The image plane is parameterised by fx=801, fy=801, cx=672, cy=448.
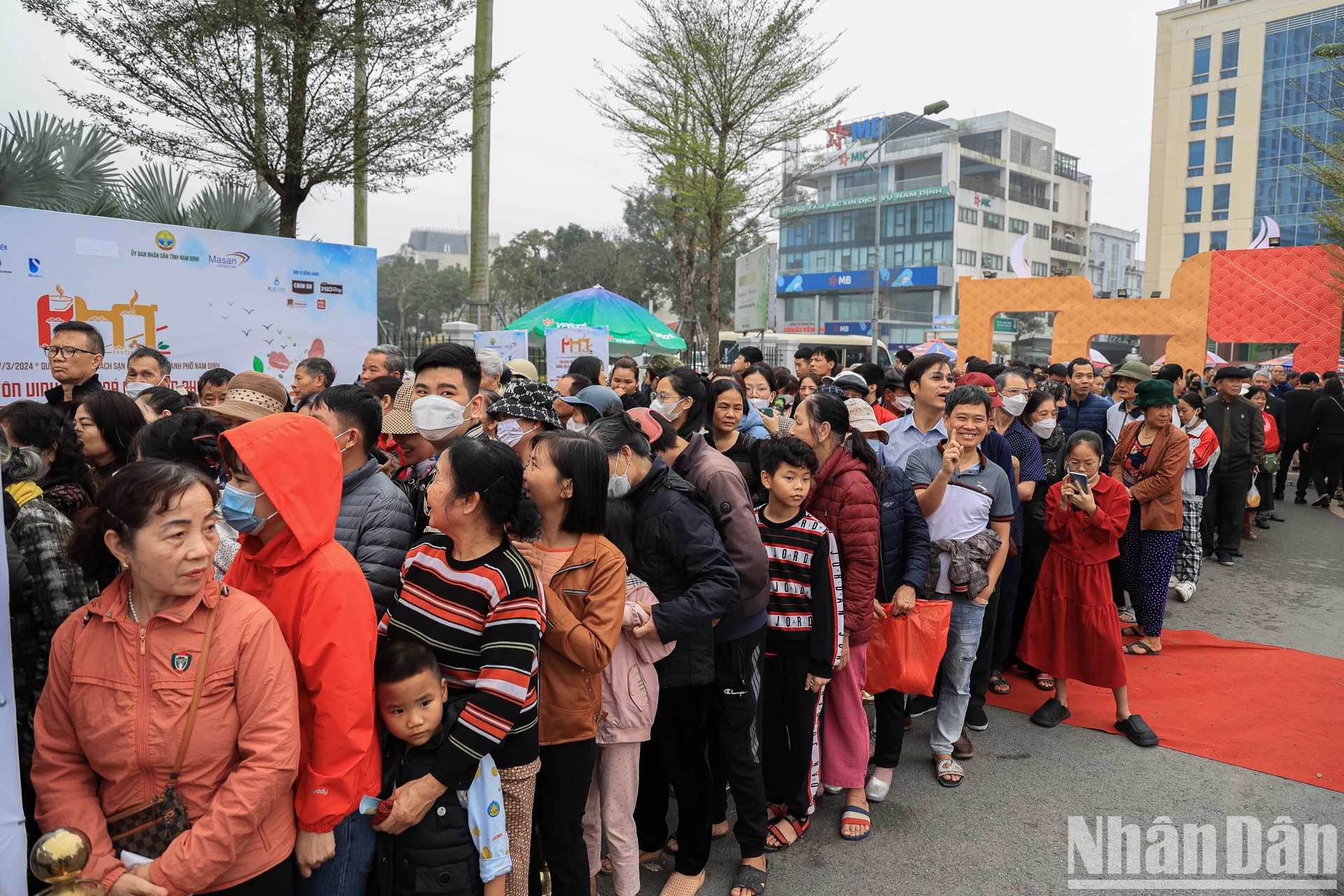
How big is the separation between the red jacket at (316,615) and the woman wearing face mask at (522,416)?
1249 mm

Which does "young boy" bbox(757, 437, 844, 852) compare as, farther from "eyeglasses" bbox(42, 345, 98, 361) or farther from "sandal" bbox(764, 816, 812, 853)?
"eyeglasses" bbox(42, 345, 98, 361)

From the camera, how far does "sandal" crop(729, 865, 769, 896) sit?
318 centimetres

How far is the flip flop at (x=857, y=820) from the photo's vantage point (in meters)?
3.65

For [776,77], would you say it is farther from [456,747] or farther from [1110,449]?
[456,747]

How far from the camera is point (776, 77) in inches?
553

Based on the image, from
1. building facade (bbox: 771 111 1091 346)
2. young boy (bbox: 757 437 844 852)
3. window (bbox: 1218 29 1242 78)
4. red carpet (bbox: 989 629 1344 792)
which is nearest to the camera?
young boy (bbox: 757 437 844 852)

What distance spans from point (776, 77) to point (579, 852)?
14007mm

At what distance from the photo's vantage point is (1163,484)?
19.3 feet

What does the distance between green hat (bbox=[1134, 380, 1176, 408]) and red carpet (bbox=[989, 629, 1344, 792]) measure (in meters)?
1.88

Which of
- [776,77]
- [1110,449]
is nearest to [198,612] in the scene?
[1110,449]

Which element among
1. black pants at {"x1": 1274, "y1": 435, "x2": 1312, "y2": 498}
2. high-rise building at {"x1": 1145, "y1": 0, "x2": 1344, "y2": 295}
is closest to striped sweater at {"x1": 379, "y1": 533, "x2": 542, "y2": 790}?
black pants at {"x1": 1274, "y1": 435, "x2": 1312, "y2": 498}

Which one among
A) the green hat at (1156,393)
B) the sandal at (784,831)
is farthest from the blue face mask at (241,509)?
the green hat at (1156,393)

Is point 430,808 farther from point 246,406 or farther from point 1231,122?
point 1231,122

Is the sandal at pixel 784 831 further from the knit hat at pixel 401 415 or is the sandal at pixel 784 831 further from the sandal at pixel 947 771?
the knit hat at pixel 401 415
